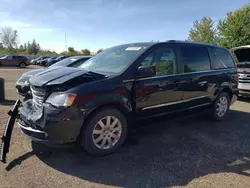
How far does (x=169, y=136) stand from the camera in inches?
170

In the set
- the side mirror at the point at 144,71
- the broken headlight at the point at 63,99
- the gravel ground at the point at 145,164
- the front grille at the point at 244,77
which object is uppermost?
the side mirror at the point at 144,71

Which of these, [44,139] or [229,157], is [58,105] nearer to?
[44,139]

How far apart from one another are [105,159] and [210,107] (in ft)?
10.1

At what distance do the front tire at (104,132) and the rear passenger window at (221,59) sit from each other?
2935 mm

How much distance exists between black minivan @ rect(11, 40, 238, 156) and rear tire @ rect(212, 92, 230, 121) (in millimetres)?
514

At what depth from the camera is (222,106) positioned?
17.8 feet

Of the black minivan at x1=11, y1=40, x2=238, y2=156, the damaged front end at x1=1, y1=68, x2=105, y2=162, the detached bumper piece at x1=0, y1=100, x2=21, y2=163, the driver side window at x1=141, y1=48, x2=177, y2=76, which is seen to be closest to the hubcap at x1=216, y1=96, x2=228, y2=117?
the black minivan at x1=11, y1=40, x2=238, y2=156

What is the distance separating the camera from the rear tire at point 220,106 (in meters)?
5.27

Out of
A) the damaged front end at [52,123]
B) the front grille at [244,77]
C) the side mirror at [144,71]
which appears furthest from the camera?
the front grille at [244,77]

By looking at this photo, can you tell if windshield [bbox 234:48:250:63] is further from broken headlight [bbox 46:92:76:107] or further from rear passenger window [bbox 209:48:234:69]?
broken headlight [bbox 46:92:76:107]

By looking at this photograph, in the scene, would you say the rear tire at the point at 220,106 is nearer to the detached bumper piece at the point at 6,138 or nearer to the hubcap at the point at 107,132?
the hubcap at the point at 107,132

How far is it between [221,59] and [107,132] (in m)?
3.67

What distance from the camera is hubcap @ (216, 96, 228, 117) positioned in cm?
534

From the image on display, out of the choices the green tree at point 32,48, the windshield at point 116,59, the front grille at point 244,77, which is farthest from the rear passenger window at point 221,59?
the green tree at point 32,48
